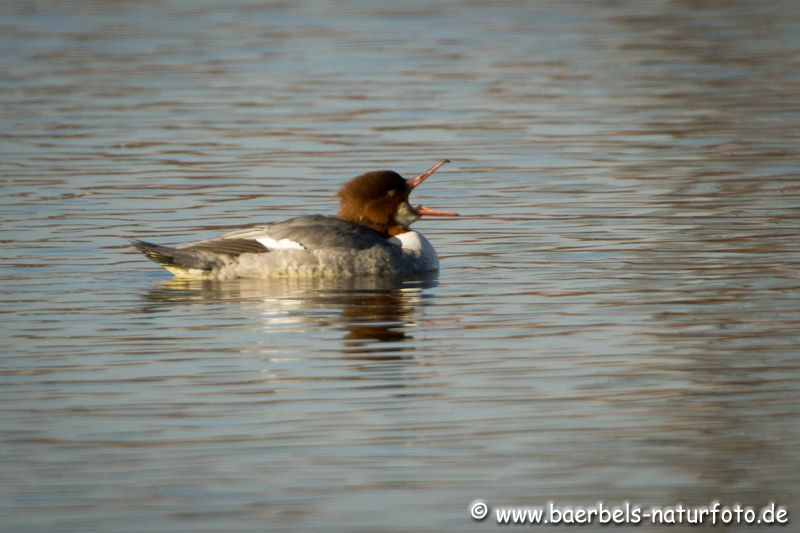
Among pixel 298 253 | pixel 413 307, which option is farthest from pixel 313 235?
pixel 413 307

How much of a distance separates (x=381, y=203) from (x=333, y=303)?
1.70 meters

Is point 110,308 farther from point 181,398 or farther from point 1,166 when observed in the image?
point 1,166

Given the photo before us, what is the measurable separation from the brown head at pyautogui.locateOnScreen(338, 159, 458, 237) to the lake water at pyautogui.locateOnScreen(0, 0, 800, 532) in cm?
55

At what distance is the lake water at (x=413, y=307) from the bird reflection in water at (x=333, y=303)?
41 mm

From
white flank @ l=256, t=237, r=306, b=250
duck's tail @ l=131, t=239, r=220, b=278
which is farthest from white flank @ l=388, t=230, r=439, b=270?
duck's tail @ l=131, t=239, r=220, b=278

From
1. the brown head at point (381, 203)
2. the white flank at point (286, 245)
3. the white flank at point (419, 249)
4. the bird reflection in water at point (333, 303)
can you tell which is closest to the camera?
the bird reflection in water at point (333, 303)

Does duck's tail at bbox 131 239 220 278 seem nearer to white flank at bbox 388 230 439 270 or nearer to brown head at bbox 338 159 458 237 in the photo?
brown head at bbox 338 159 458 237

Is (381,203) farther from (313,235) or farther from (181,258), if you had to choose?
(181,258)

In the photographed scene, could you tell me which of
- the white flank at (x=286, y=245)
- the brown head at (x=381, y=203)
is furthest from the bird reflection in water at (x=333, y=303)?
the brown head at (x=381, y=203)

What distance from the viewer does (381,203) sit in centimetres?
1358

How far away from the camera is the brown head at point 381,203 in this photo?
13477mm

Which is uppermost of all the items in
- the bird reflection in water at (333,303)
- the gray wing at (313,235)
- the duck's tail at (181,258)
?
the gray wing at (313,235)

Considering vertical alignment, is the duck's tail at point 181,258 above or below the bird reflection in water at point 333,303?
above

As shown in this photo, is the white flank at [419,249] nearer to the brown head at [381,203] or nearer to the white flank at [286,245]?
the brown head at [381,203]
